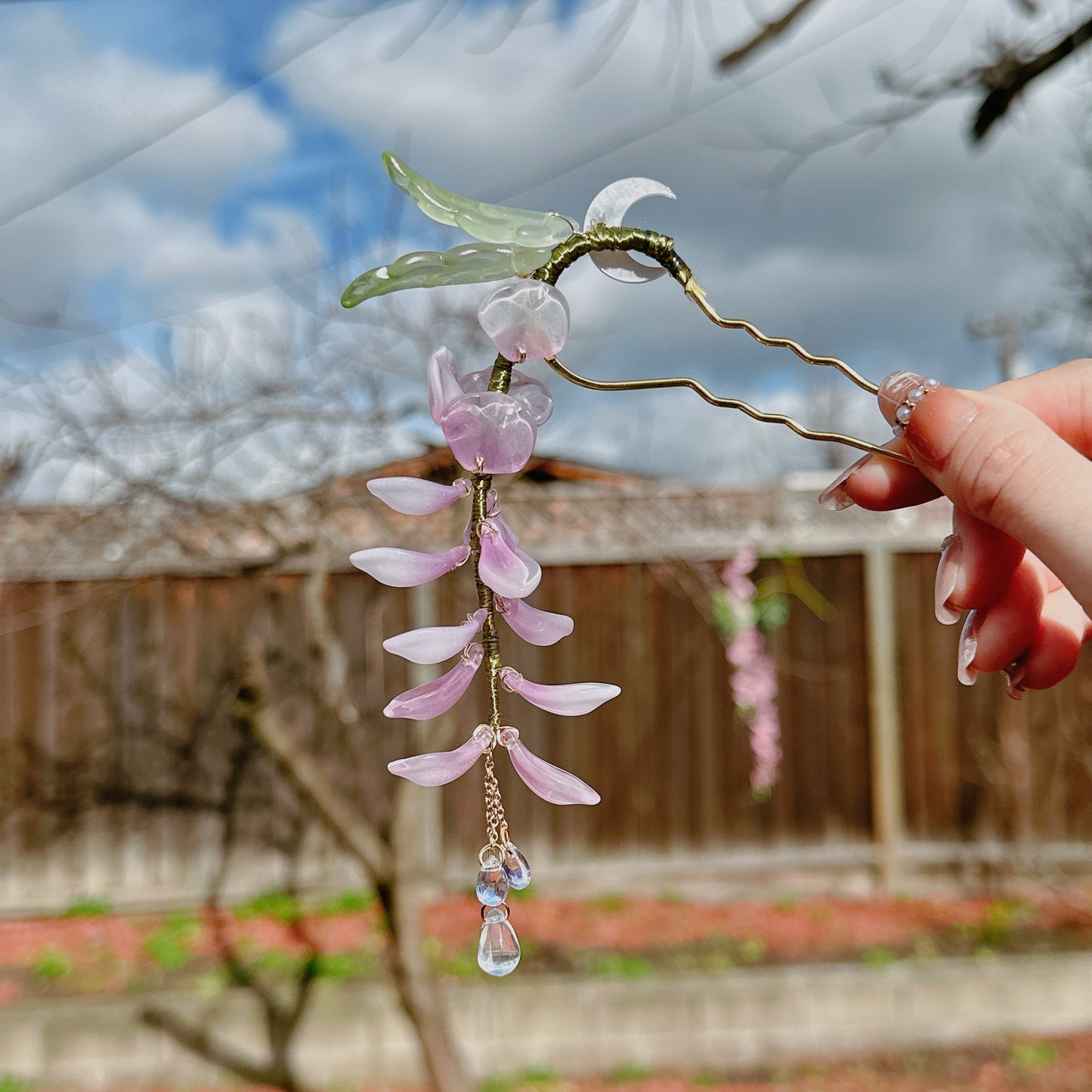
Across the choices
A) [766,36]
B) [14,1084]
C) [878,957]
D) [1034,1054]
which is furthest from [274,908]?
[766,36]

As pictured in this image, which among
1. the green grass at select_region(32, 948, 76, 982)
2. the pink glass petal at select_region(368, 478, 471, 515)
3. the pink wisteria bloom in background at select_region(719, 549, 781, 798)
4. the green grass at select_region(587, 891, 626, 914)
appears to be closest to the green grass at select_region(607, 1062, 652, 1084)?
the green grass at select_region(587, 891, 626, 914)

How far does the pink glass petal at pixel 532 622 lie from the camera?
0.47 meters

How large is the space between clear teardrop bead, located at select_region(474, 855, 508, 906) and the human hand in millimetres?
324

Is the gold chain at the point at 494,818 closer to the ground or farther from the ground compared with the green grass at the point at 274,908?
farther from the ground

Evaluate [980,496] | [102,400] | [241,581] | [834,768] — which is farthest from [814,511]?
[980,496]

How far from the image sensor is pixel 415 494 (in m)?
0.46

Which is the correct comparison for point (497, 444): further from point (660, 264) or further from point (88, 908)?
point (88, 908)

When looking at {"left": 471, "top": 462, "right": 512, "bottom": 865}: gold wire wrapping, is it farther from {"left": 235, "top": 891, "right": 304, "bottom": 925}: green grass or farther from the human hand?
{"left": 235, "top": 891, "right": 304, "bottom": 925}: green grass

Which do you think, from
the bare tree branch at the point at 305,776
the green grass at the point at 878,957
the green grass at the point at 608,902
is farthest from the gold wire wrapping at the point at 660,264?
the green grass at the point at 608,902

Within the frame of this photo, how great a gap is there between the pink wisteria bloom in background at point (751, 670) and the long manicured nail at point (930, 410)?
2.96 metres

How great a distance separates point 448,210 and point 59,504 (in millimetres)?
2553

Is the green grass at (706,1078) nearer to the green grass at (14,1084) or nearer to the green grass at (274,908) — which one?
the green grass at (274,908)

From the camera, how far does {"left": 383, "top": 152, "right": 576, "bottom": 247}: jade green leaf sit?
505mm

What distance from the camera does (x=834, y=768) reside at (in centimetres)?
380
